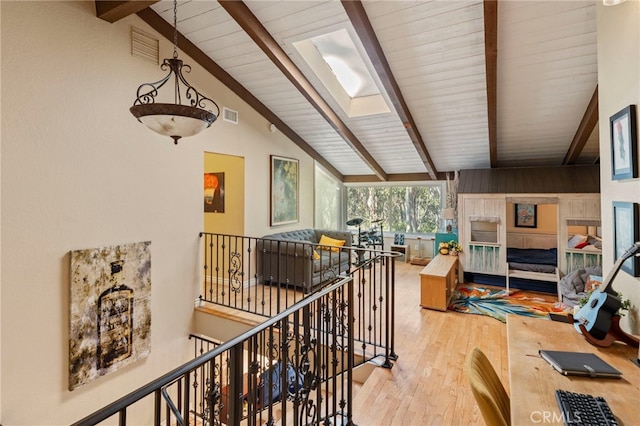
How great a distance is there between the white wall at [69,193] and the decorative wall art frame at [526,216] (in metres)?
6.87

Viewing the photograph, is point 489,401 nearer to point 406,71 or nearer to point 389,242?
point 406,71

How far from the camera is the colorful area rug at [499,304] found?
175 inches

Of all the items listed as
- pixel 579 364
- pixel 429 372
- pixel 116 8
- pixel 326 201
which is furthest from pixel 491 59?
pixel 326 201

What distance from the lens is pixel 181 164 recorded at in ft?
13.4

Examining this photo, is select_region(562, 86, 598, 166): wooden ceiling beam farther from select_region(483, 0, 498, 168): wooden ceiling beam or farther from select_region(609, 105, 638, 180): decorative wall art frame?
select_region(609, 105, 638, 180): decorative wall art frame

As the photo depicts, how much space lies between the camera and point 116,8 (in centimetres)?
309

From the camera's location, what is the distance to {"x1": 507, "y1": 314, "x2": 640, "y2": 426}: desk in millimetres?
1205

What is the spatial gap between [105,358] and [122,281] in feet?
2.59

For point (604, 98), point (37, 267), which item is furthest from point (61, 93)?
point (604, 98)

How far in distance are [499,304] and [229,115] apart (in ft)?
16.6

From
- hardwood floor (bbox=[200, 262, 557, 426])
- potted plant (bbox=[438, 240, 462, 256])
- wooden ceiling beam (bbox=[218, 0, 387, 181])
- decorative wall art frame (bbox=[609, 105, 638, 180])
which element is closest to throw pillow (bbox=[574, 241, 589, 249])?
potted plant (bbox=[438, 240, 462, 256])

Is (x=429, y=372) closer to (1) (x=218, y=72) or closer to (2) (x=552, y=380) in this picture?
(2) (x=552, y=380)

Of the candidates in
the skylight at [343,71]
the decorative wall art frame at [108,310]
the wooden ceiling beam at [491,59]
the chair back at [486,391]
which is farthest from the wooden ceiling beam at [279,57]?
the chair back at [486,391]

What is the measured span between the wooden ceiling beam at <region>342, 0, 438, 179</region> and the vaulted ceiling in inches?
0.5
